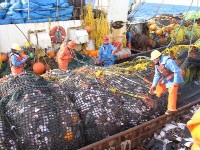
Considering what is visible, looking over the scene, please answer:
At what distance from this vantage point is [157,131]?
5785 millimetres

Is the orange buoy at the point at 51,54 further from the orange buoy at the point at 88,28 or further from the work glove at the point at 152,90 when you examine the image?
the work glove at the point at 152,90

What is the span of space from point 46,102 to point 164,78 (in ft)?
8.59

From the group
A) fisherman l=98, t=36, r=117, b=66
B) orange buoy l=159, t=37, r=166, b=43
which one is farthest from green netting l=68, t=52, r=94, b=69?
orange buoy l=159, t=37, r=166, b=43

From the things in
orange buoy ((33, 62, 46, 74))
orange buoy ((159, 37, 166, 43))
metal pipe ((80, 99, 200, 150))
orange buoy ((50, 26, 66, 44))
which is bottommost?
metal pipe ((80, 99, 200, 150))

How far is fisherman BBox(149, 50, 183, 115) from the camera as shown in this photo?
18.7 feet

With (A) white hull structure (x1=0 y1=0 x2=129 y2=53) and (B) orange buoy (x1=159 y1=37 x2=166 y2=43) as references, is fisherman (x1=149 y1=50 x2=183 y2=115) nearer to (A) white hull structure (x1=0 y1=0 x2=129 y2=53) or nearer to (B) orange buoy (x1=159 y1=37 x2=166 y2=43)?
(A) white hull structure (x1=0 y1=0 x2=129 y2=53)

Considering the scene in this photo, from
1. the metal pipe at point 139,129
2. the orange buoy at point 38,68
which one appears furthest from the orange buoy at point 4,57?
the metal pipe at point 139,129

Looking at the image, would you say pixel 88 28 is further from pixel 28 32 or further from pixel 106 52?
pixel 28 32

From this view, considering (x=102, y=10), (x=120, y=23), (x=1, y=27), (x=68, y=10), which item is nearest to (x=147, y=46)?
(x=120, y=23)

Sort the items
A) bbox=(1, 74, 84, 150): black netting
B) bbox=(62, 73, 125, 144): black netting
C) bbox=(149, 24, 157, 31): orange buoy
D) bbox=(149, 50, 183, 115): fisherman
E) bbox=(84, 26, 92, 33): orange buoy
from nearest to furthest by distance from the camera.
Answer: bbox=(1, 74, 84, 150): black netting, bbox=(62, 73, 125, 144): black netting, bbox=(149, 50, 183, 115): fisherman, bbox=(84, 26, 92, 33): orange buoy, bbox=(149, 24, 157, 31): orange buoy

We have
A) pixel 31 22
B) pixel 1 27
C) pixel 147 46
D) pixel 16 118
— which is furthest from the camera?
pixel 147 46

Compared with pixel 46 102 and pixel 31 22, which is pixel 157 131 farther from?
pixel 31 22

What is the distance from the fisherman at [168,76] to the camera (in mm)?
5707

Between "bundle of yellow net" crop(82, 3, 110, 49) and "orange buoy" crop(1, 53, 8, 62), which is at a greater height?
"bundle of yellow net" crop(82, 3, 110, 49)
